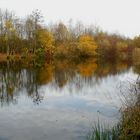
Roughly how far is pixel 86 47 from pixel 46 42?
9103 mm

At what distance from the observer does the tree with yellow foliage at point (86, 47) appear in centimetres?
5766

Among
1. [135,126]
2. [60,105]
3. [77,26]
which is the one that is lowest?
[60,105]

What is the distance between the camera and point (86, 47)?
2271 inches

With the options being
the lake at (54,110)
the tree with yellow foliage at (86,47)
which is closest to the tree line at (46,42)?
the tree with yellow foliage at (86,47)

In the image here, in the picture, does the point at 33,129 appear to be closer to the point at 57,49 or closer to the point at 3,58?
the point at 3,58

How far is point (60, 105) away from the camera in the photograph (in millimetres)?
14438

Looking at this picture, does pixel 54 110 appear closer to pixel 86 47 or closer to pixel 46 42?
pixel 46 42

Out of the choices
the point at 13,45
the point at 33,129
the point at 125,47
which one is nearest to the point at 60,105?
the point at 33,129

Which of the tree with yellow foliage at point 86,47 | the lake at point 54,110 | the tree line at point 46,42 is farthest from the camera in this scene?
the tree with yellow foliage at point 86,47

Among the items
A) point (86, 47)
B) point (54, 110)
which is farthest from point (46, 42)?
point (54, 110)

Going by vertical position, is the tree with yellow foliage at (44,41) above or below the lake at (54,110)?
above

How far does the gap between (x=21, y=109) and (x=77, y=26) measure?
6235cm

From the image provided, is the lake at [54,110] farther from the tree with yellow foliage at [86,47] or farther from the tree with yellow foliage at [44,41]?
the tree with yellow foliage at [86,47]

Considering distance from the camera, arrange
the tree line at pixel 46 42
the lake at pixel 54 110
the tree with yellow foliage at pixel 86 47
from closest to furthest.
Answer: the lake at pixel 54 110, the tree line at pixel 46 42, the tree with yellow foliage at pixel 86 47
